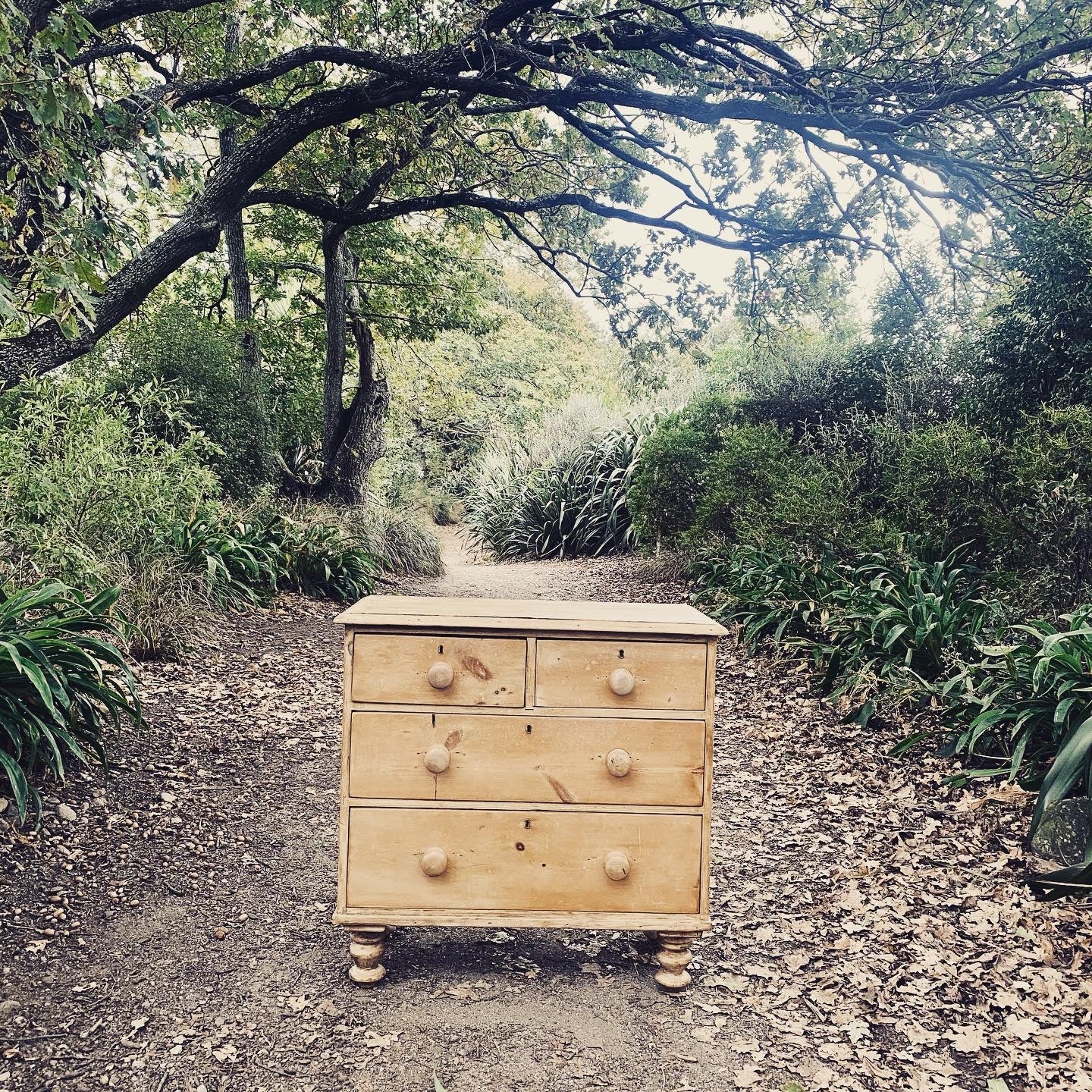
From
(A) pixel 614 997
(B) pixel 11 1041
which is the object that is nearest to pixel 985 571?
(A) pixel 614 997

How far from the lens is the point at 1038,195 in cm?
634

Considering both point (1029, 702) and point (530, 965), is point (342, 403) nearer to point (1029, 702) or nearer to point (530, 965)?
point (1029, 702)

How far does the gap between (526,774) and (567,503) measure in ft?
34.4

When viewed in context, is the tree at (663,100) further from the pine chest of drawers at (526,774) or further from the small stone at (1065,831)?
the small stone at (1065,831)

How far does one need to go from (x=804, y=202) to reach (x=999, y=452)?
396 centimetres

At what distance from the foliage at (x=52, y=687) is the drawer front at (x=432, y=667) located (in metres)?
1.57

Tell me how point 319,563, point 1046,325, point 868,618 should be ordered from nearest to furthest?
point 868,618
point 1046,325
point 319,563

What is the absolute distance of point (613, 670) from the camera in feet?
8.33

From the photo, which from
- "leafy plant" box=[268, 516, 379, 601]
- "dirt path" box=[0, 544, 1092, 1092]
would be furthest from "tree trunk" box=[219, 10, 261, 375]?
"dirt path" box=[0, 544, 1092, 1092]

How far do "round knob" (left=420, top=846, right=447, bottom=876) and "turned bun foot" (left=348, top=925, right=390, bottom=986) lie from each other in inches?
8.9

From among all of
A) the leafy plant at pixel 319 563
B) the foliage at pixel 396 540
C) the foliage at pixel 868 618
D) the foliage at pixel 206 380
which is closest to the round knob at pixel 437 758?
the foliage at pixel 868 618

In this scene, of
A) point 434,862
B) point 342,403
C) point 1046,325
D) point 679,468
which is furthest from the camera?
point 342,403

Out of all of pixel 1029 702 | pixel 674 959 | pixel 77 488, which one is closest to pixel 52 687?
pixel 674 959

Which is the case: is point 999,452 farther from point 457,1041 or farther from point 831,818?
point 457,1041
